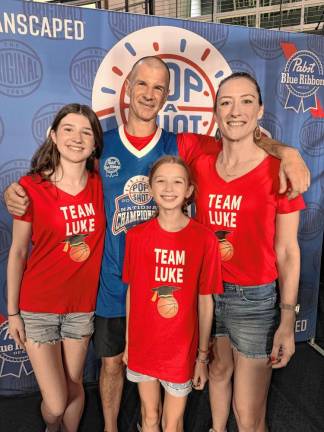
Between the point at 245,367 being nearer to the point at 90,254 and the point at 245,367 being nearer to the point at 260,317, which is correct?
the point at 260,317

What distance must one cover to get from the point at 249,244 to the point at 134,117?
67cm

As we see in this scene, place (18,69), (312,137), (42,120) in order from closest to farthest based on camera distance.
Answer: (18,69) < (42,120) < (312,137)

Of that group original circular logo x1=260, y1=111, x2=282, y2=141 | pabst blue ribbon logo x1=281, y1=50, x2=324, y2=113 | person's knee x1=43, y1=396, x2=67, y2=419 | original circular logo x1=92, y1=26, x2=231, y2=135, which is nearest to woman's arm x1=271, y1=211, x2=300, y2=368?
person's knee x1=43, y1=396, x2=67, y2=419

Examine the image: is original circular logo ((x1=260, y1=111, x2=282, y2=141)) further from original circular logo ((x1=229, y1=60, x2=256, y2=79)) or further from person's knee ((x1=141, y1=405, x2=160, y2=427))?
person's knee ((x1=141, y1=405, x2=160, y2=427))

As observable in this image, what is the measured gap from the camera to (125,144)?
1532 millimetres

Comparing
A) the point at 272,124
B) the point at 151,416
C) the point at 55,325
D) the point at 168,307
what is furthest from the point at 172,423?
the point at 272,124

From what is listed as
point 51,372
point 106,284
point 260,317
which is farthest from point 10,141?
point 260,317

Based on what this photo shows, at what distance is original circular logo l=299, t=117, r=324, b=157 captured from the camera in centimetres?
239

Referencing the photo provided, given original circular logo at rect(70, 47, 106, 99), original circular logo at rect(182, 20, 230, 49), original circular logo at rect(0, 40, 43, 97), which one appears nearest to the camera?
original circular logo at rect(0, 40, 43, 97)

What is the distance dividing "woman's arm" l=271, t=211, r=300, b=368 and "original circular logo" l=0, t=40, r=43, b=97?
52.2 inches

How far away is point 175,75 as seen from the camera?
206 cm

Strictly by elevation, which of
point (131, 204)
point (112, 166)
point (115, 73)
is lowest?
point (131, 204)

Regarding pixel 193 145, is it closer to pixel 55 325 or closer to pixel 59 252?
pixel 59 252

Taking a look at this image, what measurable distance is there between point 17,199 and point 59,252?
0.81ft
